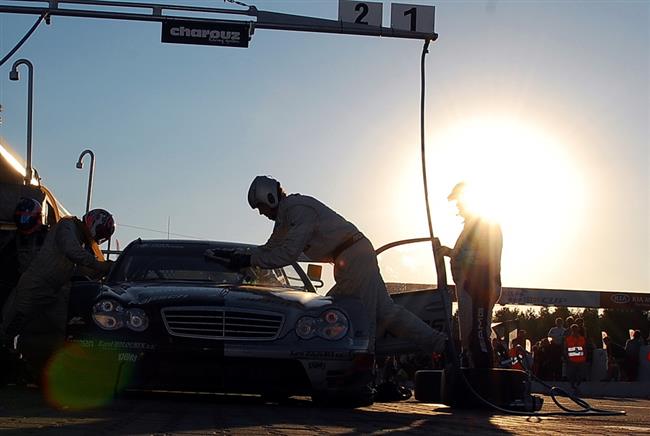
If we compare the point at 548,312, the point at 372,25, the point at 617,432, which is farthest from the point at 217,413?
the point at 548,312

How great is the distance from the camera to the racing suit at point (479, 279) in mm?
9094

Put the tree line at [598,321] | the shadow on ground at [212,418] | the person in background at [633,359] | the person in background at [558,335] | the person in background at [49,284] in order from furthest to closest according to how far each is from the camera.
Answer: the tree line at [598,321], the person in background at [633,359], the person in background at [558,335], the person in background at [49,284], the shadow on ground at [212,418]

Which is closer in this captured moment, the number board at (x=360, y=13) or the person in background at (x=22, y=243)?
the person in background at (x=22, y=243)

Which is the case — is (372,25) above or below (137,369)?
above

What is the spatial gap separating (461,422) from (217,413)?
1.53 meters

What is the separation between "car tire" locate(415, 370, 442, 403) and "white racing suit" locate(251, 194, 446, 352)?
0.72ft

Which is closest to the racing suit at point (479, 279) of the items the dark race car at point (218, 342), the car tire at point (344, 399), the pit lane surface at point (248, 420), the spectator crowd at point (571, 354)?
the pit lane surface at point (248, 420)

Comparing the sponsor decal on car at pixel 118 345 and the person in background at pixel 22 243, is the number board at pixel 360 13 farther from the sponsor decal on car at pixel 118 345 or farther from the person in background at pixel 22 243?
the sponsor decal on car at pixel 118 345

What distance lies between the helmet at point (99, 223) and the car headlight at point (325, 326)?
3627 millimetres

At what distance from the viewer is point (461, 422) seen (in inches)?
278

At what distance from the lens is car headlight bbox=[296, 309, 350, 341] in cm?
778

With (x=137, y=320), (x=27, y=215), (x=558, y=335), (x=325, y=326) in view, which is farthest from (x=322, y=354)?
(x=558, y=335)

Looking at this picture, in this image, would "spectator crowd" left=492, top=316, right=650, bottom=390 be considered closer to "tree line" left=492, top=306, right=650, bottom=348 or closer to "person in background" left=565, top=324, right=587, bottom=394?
"person in background" left=565, top=324, right=587, bottom=394

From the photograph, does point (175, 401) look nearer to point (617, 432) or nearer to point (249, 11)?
point (617, 432)
